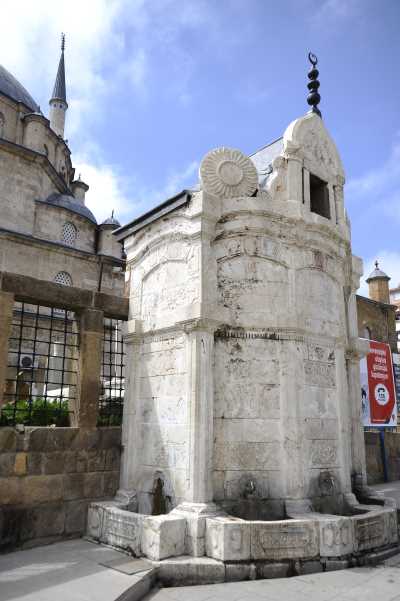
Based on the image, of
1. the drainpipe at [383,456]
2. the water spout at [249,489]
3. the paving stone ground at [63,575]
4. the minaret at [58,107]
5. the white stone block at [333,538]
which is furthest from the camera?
the minaret at [58,107]

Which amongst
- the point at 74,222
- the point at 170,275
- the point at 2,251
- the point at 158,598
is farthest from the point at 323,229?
the point at 74,222

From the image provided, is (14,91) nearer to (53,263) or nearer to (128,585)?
(53,263)

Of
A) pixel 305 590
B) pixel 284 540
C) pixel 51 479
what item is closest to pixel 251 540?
pixel 284 540

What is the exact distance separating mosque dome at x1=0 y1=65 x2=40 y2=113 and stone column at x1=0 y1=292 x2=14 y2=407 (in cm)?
2191

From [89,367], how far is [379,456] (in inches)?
426

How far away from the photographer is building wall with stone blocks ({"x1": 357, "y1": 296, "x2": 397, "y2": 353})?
77.9 ft

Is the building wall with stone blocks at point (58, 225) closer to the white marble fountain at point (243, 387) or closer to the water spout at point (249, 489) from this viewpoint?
the white marble fountain at point (243, 387)

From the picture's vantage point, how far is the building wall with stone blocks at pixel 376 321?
77.9 ft

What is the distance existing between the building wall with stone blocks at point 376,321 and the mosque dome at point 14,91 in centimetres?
2179

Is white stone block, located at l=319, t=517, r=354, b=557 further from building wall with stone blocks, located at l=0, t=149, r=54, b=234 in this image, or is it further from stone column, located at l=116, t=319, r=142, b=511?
building wall with stone blocks, located at l=0, t=149, r=54, b=234

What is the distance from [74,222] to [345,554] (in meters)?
22.0

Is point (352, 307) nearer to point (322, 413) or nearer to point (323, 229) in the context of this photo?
point (323, 229)

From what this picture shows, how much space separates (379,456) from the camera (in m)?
14.1

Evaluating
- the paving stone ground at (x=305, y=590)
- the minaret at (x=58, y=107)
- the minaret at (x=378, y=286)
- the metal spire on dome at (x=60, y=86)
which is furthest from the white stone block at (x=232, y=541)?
the metal spire on dome at (x=60, y=86)
